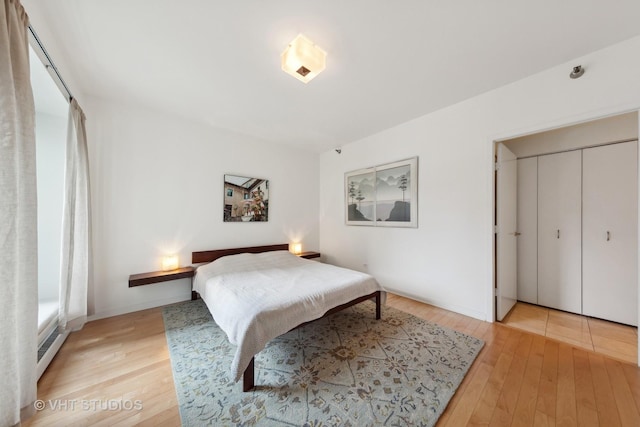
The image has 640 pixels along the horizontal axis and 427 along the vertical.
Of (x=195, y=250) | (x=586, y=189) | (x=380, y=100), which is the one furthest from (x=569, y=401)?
(x=195, y=250)

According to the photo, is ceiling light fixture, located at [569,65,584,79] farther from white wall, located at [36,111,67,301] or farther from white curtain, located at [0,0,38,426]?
white wall, located at [36,111,67,301]

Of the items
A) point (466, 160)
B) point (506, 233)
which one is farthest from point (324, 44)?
point (506, 233)

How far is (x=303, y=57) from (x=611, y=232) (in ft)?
12.3

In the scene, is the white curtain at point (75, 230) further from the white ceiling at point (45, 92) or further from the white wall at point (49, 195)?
the white wall at point (49, 195)

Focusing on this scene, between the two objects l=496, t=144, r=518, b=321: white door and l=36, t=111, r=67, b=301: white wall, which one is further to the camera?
l=496, t=144, r=518, b=321: white door

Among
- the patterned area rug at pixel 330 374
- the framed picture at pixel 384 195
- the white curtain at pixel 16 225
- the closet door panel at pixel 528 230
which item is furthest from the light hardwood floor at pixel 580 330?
the white curtain at pixel 16 225

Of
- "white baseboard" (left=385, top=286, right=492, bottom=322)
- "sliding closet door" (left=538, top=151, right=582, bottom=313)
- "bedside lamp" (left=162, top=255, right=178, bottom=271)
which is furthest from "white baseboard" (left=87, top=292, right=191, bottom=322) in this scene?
"sliding closet door" (left=538, top=151, right=582, bottom=313)

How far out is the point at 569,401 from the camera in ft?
4.66

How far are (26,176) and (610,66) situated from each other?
4087 mm

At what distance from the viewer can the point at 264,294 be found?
2018mm

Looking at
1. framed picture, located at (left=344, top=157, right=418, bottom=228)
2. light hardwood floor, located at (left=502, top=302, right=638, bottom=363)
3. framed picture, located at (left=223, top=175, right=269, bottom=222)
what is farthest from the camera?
framed picture, located at (left=223, top=175, right=269, bottom=222)

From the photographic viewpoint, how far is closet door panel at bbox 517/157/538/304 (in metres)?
2.98

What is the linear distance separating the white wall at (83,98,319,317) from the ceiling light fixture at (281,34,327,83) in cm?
215

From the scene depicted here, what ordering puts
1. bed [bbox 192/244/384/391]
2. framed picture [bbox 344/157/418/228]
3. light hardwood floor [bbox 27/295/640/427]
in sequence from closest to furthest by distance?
light hardwood floor [bbox 27/295/640/427], bed [bbox 192/244/384/391], framed picture [bbox 344/157/418/228]
